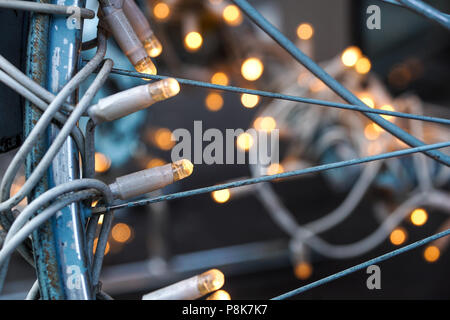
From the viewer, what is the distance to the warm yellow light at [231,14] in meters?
1.43

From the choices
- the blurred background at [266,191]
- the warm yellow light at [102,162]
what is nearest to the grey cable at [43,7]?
the blurred background at [266,191]

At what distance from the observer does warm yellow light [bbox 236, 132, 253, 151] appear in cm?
126

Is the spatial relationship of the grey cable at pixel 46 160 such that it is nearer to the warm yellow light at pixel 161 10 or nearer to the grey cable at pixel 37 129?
the grey cable at pixel 37 129

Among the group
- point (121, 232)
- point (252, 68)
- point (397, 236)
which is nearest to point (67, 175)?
point (252, 68)

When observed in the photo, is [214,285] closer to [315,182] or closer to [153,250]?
[153,250]

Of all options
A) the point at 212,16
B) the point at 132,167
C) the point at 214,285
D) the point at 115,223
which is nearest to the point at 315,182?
the point at 132,167

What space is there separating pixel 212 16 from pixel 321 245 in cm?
93

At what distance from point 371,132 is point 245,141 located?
491 millimetres

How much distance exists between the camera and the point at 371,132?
153 cm

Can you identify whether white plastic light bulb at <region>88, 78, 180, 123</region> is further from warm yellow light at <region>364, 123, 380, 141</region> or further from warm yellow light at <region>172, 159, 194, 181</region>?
warm yellow light at <region>364, 123, 380, 141</region>

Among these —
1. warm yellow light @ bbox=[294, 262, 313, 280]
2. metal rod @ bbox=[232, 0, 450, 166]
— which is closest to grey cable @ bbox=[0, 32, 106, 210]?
metal rod @ bbox=[232, 0, 450, 166]

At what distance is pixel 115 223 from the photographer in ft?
7.05

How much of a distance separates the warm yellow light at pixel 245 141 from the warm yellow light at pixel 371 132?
0.42 m

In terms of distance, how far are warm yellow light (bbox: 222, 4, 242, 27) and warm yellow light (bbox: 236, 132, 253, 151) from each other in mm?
395
